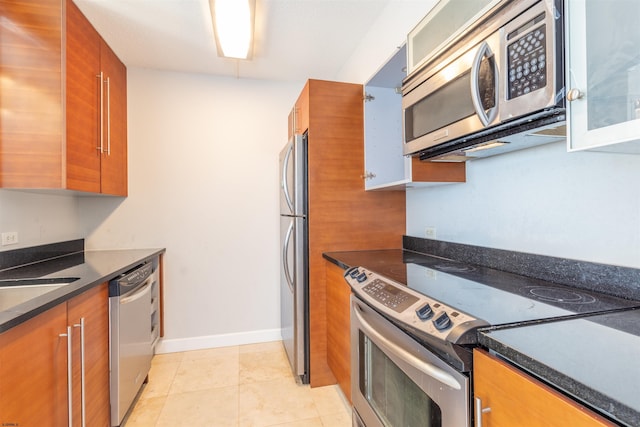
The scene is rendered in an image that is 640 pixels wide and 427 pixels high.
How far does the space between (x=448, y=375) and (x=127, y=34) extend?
2916 mm

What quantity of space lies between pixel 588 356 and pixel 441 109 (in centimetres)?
96

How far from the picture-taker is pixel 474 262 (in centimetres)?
154

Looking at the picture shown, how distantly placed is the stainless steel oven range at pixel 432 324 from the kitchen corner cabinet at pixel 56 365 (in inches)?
47.4

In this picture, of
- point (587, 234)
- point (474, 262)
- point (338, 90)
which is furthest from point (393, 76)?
point (587, 234)

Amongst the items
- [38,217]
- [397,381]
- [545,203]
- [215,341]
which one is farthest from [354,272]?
[38,217]

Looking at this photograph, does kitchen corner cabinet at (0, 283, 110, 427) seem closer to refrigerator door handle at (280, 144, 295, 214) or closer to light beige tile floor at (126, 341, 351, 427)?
light beige tile floor at (126, 341, 351, 427)

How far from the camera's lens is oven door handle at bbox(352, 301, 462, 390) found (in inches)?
30.6

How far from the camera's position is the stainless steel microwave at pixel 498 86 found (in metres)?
0.80

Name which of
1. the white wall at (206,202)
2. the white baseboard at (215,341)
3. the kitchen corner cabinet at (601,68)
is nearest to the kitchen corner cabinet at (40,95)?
Result: the white wall at (206,202)

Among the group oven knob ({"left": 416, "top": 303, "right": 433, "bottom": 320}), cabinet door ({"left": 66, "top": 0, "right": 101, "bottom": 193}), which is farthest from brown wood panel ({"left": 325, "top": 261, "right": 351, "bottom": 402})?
cabinet door ({"left": 66, "top": 0, "right": 101, "bottom": 193})

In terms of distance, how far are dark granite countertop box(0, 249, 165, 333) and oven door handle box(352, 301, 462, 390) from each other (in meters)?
1.19

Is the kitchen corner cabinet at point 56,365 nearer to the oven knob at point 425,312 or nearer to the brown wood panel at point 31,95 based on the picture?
the brown wood panel at point 31,95

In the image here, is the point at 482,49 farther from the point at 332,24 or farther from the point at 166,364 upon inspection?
the point at 166,364

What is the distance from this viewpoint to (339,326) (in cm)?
182
